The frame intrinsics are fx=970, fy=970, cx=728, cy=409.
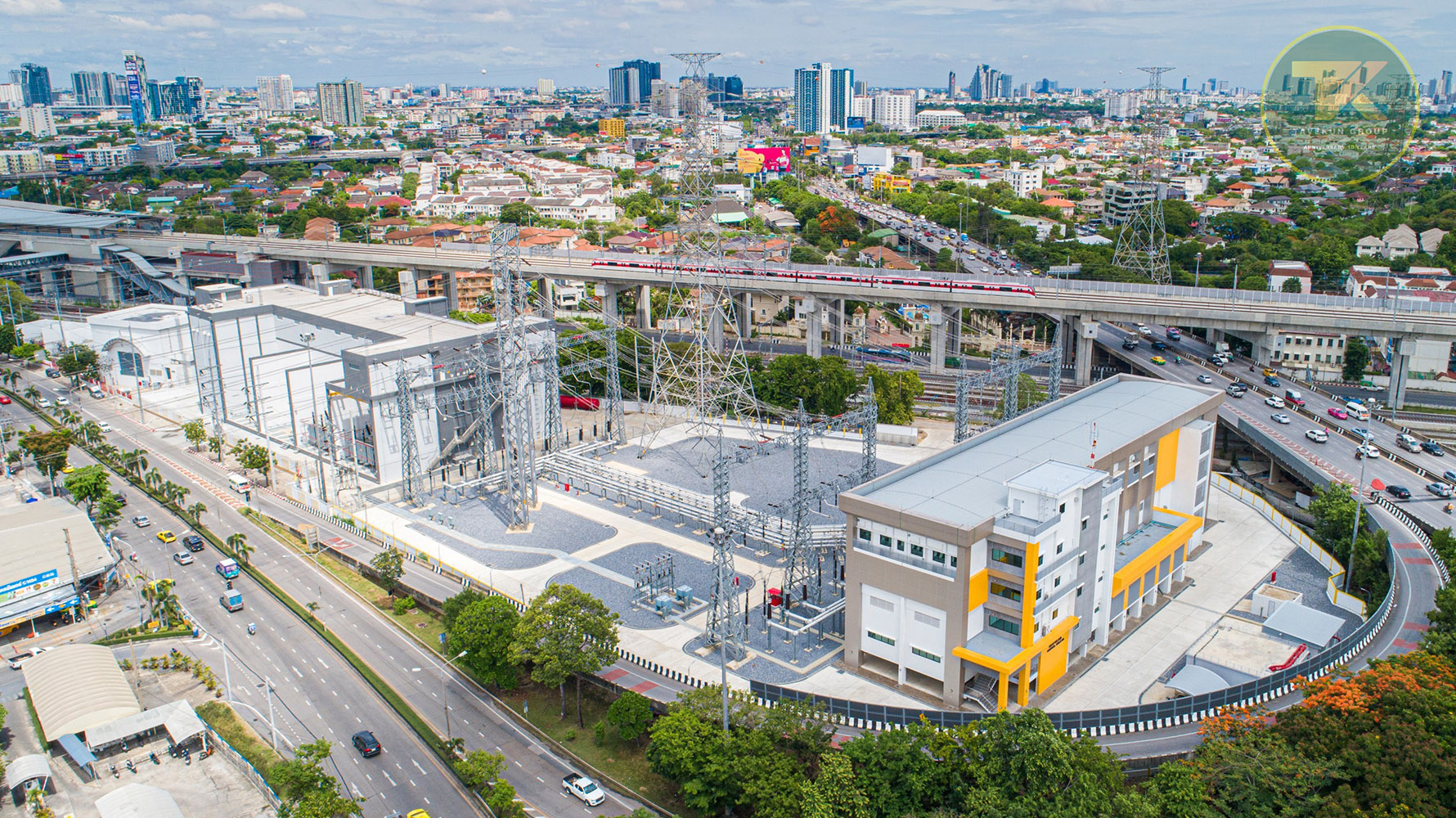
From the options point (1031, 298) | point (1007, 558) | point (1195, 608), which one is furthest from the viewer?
point (1031, 298)

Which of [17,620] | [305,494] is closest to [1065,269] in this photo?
[305,494]

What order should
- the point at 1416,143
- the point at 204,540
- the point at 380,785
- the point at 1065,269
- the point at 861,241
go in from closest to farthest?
the point at 380,785, the point at 204,540, the point at 1065,269, the point at 861,241, the point at 1416,143

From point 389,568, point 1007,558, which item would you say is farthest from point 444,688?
point 1007,558

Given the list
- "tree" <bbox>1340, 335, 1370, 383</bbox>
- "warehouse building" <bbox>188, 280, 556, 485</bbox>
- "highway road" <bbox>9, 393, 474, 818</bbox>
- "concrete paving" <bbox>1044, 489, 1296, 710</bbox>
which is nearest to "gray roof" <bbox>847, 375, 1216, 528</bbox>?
"concrete paving" <bbox>1044, 489, 1296, 710</bbox>

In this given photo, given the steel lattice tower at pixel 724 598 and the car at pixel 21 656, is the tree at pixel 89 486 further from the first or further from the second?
the steel lattice tower at pixel 724 598

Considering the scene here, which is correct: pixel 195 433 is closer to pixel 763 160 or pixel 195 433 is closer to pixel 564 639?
pixel 564 639

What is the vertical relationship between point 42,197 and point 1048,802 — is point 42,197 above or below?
above

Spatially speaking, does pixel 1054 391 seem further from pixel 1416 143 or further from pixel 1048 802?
Result: pixel 1416 143
